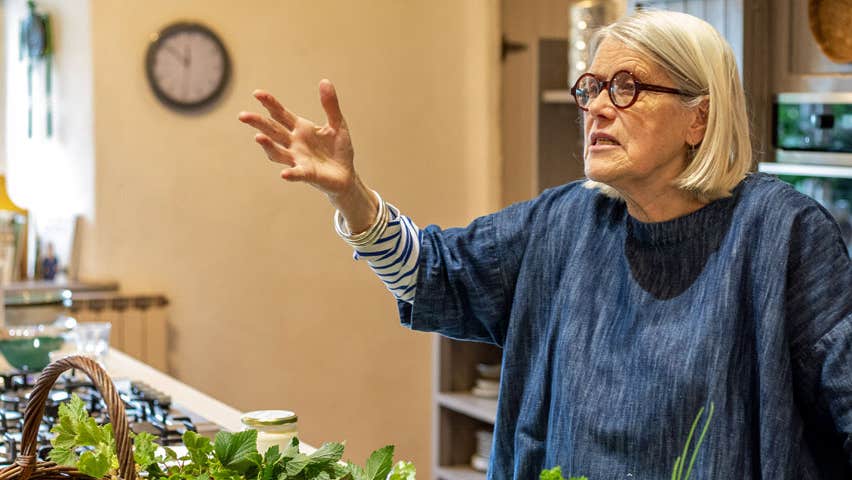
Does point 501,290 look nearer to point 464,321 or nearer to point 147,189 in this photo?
point 464,321

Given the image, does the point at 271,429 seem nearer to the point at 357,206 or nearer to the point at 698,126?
the point at 357,206

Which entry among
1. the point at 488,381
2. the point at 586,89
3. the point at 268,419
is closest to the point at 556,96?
the point at 488,381

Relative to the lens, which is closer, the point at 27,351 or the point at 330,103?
the point at 330,103

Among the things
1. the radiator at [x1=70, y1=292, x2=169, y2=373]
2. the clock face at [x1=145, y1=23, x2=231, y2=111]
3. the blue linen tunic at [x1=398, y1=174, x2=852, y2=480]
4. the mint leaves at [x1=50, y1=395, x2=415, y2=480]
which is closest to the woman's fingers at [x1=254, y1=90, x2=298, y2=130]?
the blue linen tunic at [x1=398, y1=174, x2=852, y2=480]

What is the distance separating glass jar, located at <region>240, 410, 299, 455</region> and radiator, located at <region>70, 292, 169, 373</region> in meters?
2.93

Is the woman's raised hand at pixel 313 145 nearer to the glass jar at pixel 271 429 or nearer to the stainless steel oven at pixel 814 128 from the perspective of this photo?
the glass jar at pixel 271 429

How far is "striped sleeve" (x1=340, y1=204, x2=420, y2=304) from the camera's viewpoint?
1717 mm

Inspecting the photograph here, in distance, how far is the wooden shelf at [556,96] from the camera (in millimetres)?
4355

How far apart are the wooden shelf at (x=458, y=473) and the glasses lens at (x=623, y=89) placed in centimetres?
208

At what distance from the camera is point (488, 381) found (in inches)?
142

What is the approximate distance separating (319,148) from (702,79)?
0.55 meters

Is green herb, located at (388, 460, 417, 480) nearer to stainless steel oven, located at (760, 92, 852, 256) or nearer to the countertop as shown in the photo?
the countertop

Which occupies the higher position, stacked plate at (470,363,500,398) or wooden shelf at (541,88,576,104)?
wooden shelf at (541,88,576,104)

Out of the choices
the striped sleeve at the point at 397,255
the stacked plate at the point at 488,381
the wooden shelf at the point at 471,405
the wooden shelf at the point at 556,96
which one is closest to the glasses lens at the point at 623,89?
the striped sleeve at the point at 397,255
